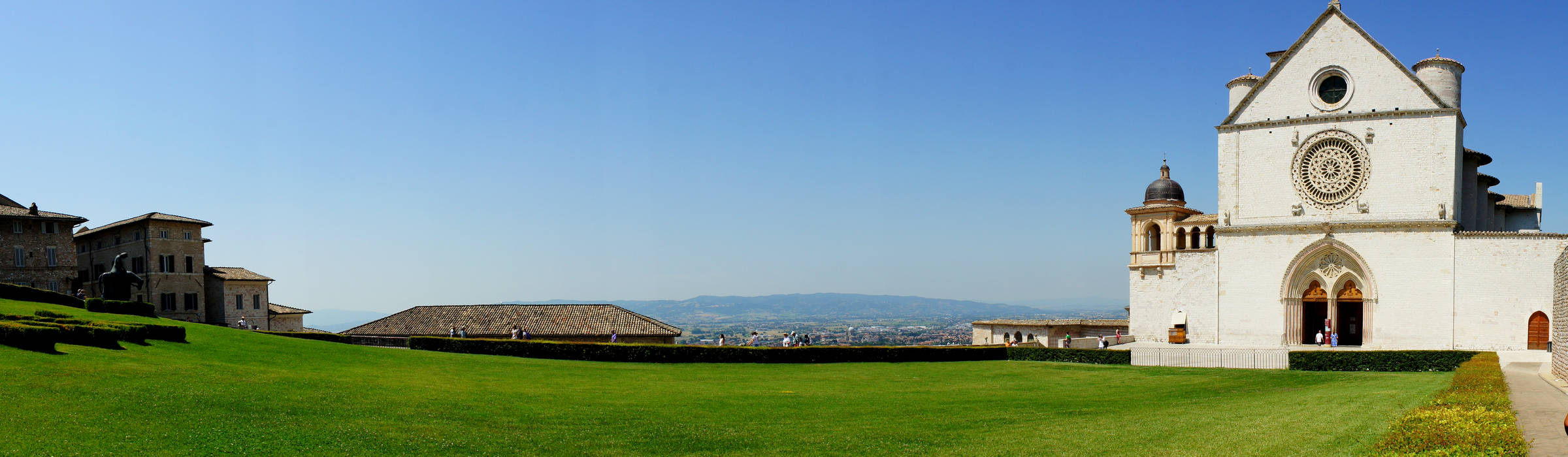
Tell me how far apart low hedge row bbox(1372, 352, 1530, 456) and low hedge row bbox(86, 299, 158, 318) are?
41.6 m

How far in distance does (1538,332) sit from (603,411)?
133 ft

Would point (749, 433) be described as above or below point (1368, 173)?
below

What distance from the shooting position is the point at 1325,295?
1786 inches

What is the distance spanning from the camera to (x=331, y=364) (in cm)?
2583

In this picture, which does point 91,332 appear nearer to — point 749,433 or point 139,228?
point 749,433

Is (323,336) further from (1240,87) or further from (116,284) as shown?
(1240,87)

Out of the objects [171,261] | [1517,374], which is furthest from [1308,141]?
[171,261]

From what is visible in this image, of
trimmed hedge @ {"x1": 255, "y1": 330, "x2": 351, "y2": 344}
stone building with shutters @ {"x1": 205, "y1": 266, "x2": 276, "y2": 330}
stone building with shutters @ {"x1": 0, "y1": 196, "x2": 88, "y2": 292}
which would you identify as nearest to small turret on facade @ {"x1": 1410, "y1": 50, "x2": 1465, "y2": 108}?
trimmed hedge @ {"x1": 255, "y1": 330, "x2": 351, "y2": 344}

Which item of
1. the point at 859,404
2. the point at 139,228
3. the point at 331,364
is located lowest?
the point at 859,404

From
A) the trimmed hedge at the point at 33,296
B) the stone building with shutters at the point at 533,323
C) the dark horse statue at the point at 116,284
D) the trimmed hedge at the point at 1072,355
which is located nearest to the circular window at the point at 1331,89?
the trimmed hedge at the point at 1072,355

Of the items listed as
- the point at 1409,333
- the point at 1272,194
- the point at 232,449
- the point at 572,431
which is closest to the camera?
the point at 232,449

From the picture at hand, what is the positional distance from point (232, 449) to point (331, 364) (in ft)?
45.9

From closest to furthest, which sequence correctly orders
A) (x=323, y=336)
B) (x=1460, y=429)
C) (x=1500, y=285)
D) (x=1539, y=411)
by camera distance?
(x=1460, y=429) → (x=1539, y=411) → (x=1500, y=285) → (x=323, y=336)

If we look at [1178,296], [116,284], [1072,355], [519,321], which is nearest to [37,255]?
[116,284]
